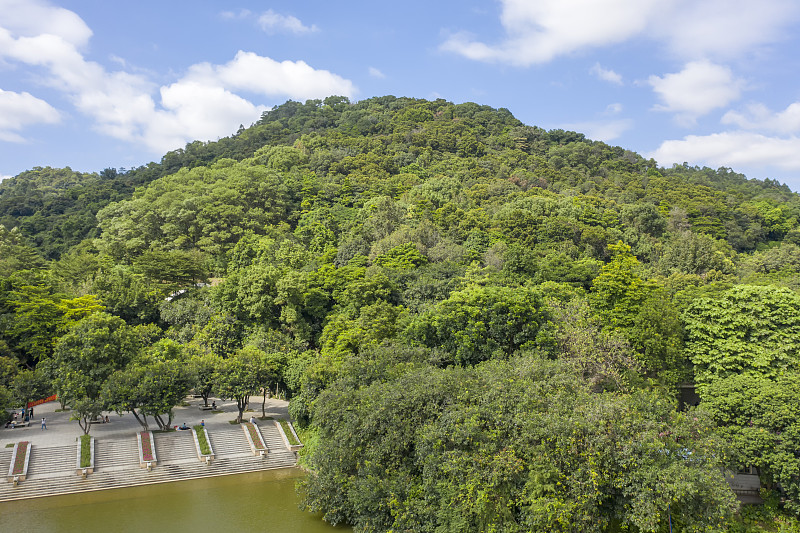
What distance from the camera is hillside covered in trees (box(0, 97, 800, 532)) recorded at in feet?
48.1

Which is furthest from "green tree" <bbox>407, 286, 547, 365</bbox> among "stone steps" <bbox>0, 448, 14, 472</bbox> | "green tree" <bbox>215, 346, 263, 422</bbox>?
"stone steps" <bbox>0, 448, 14, 472</bbox>

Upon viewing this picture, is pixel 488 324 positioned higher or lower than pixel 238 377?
higher

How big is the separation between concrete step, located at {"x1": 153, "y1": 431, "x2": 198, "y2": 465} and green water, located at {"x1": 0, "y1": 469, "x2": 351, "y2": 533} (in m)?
1.61

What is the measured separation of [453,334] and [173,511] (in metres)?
13.0

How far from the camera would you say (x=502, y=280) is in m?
32.0

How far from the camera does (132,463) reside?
2292 cm

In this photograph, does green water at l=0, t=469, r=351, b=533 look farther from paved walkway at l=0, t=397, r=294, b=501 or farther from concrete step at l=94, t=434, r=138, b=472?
concrete step at l=94, t=434, r=138, b=472

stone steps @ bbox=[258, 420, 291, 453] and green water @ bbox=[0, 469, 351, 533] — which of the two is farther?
stone steps @ bbox=[258, 420, 291, 453]

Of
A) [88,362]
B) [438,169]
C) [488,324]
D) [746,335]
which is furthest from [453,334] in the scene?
[438,169]

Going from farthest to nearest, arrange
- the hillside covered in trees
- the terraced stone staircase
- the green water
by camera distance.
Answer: the terraced stone staircase → the green water → the hillside covered in trees

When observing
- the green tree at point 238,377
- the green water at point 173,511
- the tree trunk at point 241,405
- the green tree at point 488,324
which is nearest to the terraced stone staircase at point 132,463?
the green water at point 173,511

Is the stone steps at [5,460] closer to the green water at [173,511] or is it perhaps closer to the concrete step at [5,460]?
the concrete step at [5,460]

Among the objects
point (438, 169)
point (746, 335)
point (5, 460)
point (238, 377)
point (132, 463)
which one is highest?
point (438, 169)

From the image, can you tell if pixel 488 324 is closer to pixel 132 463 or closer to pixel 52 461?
pixel 132 463
